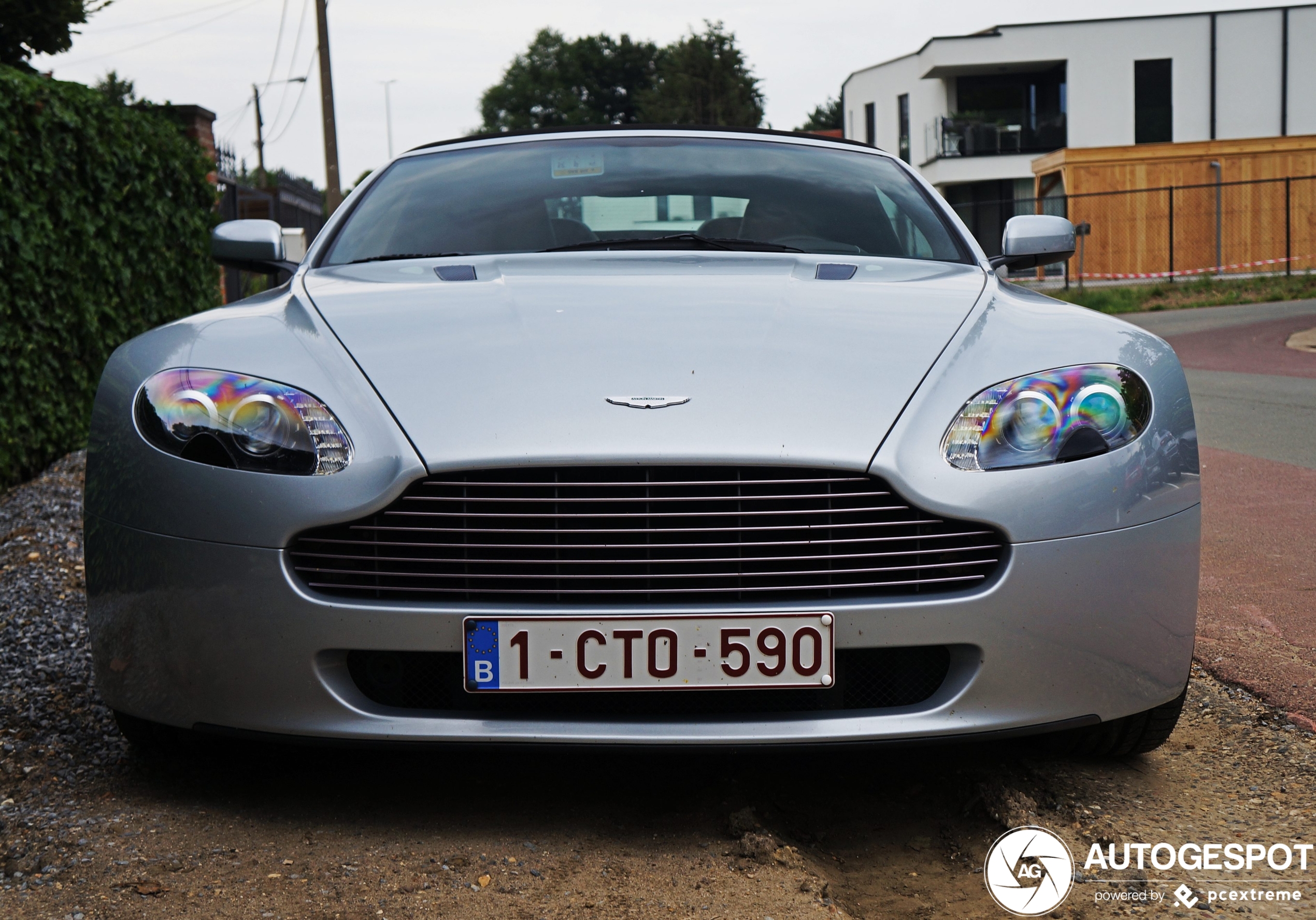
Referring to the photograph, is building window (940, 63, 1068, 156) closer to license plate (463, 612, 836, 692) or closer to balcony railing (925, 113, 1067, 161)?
balcony railing (925, 113, 1067, 161)

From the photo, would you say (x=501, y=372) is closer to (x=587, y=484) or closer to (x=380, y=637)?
(x=587, y=484)

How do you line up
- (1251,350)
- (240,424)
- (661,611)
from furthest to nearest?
1. (1251,350)
2. (240,424)
3. (661,611)

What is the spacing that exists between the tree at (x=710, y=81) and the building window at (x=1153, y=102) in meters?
31.0

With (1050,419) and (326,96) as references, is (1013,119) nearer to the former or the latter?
(326,96)

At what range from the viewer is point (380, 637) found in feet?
7.14

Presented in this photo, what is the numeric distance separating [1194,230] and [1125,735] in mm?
28540

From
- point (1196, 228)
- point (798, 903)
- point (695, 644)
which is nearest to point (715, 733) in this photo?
point (695, 644)

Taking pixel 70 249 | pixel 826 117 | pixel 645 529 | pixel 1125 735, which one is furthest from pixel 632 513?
pixel 826 117

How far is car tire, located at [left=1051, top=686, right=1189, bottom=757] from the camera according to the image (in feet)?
8.49

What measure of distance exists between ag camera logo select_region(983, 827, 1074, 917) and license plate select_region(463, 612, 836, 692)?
0.44m

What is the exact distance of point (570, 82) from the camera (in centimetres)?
9038

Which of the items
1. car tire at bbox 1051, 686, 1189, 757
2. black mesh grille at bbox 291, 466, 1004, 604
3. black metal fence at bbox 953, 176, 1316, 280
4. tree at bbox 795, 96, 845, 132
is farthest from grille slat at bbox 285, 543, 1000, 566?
tree at bbox 795, 96, 845, 132

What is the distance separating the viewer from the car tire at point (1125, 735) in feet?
8.49

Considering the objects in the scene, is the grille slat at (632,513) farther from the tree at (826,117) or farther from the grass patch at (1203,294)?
the tree at (826,117)
